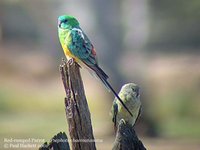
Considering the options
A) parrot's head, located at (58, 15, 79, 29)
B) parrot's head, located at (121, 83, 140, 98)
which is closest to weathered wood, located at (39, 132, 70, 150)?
parrot's head, located at (121, 83, 140, 98)

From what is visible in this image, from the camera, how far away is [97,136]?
44.4 feet

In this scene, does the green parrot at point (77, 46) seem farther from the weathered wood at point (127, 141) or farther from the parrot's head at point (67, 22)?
the weathered wood at point (127, 141)

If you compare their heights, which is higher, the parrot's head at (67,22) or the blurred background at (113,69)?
the blurred background at (113,69)

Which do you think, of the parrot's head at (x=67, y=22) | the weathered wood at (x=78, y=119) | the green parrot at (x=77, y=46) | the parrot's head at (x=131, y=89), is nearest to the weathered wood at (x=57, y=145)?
the weathered wood at (x=78, y=119)

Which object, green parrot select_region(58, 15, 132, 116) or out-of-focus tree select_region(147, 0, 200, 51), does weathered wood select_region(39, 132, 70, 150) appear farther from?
out-of-focus tree select_region(147, 0, 200, 51)

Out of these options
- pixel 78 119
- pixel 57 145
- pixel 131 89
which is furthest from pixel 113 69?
pixel 57 145

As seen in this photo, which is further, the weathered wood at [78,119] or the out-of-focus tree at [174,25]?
the out-of-focus tree at [174,25]

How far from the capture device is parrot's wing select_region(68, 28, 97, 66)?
615 cm

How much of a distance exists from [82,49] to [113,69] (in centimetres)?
986

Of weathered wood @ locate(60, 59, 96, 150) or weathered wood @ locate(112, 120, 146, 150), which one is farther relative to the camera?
weathered wood @ locate(60, 59, 96, 150)

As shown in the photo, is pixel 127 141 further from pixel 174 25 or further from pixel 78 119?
pixel 174 25

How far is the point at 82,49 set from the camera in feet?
20.4

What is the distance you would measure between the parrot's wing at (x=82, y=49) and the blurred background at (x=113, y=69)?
5.15 metres

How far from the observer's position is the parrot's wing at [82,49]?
242 inches
